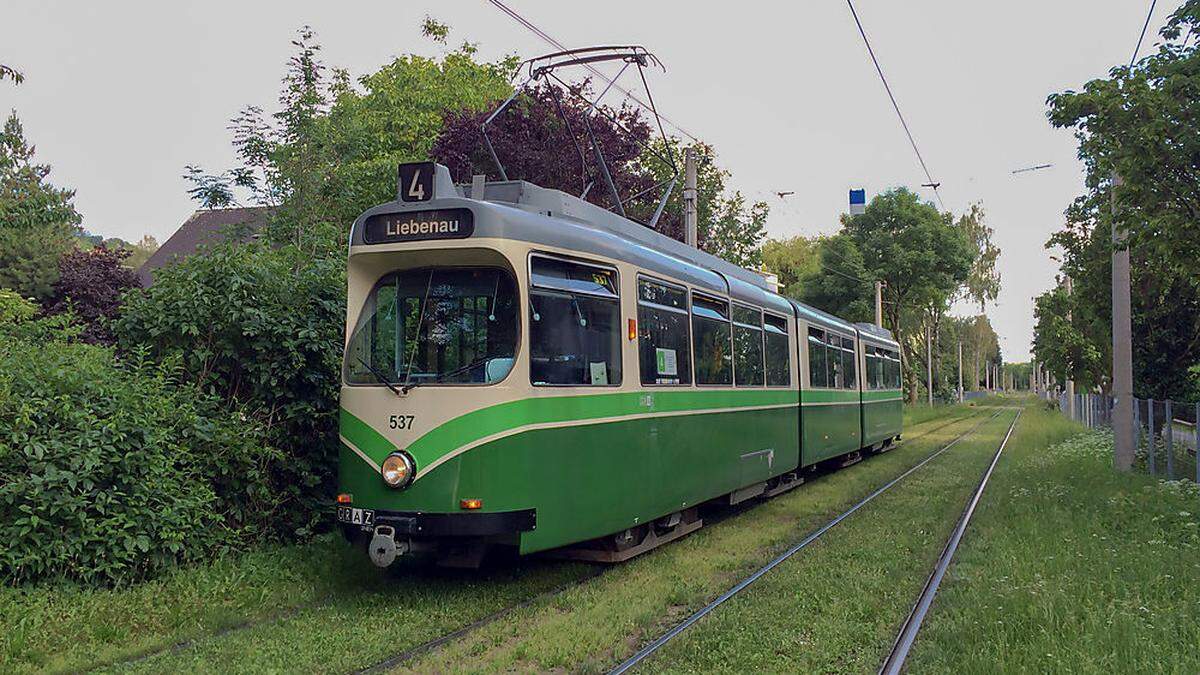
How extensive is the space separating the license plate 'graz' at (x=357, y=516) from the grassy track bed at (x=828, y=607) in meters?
Answer: 2.47

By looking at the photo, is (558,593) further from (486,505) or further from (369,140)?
(369,140)

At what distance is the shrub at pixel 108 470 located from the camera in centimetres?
635

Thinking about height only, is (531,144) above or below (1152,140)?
above

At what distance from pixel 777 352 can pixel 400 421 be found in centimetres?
693

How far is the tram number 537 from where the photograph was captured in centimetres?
705

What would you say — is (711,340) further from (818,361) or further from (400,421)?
(818,361)

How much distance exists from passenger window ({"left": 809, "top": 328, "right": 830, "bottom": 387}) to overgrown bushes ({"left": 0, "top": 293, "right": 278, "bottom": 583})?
8.87 m

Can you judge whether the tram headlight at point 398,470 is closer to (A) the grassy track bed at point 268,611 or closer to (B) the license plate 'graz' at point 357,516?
(B) the license plate 'graz' at point 357,516

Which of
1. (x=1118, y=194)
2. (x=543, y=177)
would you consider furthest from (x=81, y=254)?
(x=1118, y=194)

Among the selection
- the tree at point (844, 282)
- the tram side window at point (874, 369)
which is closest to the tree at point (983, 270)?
the tree at point (844, 282)

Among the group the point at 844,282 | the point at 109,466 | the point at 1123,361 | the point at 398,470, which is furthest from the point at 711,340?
the point at 844,282

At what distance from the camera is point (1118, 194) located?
10.5m

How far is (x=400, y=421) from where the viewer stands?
23.2 feet

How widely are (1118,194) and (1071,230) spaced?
480 inches
